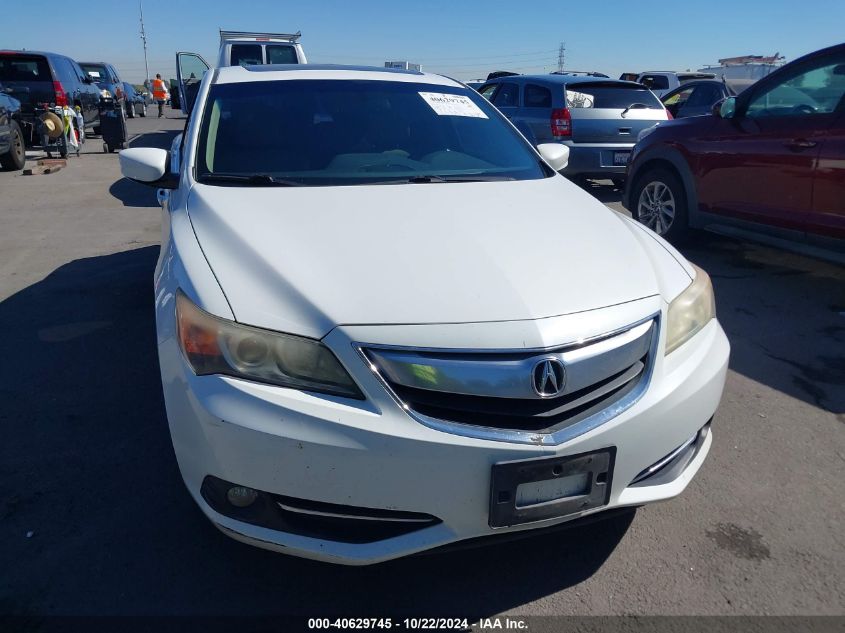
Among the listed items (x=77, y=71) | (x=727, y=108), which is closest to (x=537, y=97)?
(x=727, y=108)

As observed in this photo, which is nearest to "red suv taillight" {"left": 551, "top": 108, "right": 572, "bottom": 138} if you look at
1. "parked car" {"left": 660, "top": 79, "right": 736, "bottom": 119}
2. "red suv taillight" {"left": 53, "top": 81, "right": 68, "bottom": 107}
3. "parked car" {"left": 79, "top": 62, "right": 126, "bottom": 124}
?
"parked car" {"left": 660, "top": 79, "right": 736, "bottom": 119}

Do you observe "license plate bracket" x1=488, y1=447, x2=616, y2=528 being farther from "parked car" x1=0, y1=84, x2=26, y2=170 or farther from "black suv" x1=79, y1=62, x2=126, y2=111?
"black suv" x1=79, y1=62, x2=126, y2=111

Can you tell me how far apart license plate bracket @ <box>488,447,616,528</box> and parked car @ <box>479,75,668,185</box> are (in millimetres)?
7400

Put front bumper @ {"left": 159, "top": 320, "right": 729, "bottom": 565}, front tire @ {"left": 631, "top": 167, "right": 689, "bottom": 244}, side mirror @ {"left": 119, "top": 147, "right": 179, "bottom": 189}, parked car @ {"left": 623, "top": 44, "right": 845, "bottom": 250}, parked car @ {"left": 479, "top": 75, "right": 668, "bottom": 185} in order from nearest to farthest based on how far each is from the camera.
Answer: front bumper @ {"left": 159, "top": 320, "right": 729, "bottom": 565}
side mirror @ {"left": 119, "top": 147, "right": 179, "bottom": 189}
parked car @ {"left": 623, "top": 44, "right": 845, "bottom": 250}
front tire @ {"left": 631, "top": 167, "right": 689, "bottom": 244}
parked car @ {"left": 479, "top": 75, "right": 668, "bottom": 185}

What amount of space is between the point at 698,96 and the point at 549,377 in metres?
13.3

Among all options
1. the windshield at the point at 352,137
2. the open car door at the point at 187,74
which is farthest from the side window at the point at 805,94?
the open car door at the point at 187,74

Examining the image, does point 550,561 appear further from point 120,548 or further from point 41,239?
point 41,239

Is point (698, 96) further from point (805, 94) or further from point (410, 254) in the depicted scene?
point (410, 254)

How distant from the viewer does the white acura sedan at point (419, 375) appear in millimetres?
1896

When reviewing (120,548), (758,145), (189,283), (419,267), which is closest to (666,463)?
(419,267)

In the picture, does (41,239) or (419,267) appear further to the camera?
(41,239)

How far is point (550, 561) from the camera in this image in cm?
242

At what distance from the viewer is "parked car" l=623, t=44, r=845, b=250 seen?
16.3ft

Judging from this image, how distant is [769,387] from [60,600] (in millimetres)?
3491
